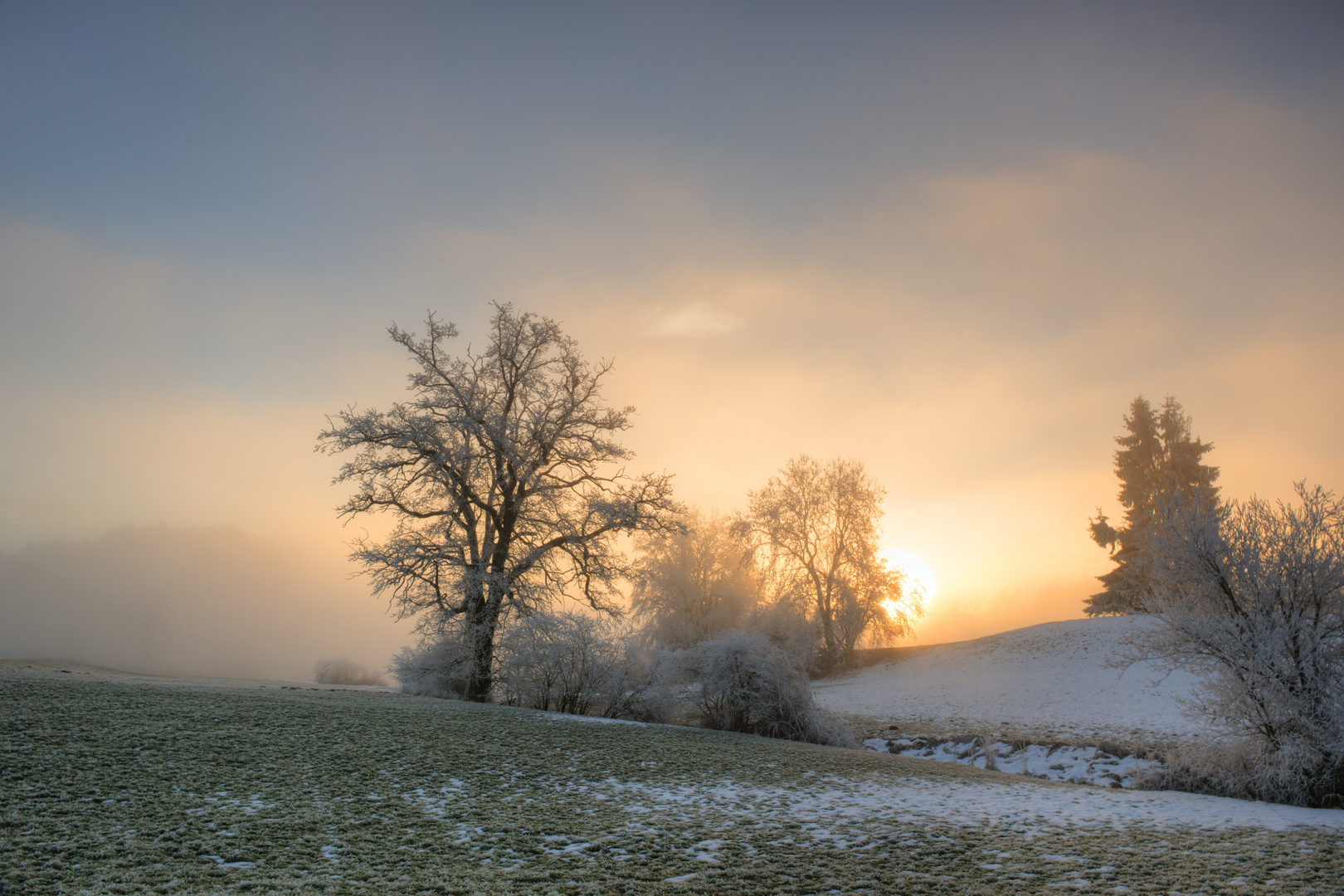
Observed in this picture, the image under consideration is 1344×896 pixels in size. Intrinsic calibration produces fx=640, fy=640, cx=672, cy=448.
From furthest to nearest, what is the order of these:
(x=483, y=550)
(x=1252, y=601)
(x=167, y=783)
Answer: (x=483, y=550)
(x=1252, y=601)
(x=167, y=783)

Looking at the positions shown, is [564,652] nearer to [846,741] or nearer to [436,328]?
[846,741]

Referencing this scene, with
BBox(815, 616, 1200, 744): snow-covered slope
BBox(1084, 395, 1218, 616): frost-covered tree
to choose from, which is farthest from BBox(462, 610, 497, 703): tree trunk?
BBox(1084, 395, 1218, 616): frost-covered tree

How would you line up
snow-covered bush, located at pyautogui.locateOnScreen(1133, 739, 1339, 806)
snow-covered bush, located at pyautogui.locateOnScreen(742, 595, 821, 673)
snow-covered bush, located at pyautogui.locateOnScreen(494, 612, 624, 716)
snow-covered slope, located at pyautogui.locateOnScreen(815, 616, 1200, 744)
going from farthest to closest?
snow-covered bush, located at pyautogui.locateOnScreen(742, 595, 821, 673), snow-covered slope, located at pyautogui.locateOnScreen(815, 616, 1200, 744), snow-covered bush, located at pyautogui.locateOnScreen(494, 612, 624, 716), snow-covered bush, located at pyautogui.locateOnScreen(1133, 739, 1339, 806)

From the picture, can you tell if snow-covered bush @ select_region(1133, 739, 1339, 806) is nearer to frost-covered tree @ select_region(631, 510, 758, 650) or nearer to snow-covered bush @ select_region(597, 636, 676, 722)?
snow-covered bush @ select_region(597, 636, 676, 722)

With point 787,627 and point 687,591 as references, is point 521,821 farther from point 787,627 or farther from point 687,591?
point 687,591

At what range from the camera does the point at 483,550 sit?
54.5ft

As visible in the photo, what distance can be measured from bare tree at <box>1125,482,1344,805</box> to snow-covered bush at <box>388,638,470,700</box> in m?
14.0

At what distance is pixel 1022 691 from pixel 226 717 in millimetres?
25075

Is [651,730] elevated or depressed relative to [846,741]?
elevated

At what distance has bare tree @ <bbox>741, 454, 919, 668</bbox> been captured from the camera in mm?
38125

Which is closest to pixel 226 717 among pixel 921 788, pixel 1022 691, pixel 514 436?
pixel 921 788

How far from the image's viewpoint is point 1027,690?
2391 centimetres

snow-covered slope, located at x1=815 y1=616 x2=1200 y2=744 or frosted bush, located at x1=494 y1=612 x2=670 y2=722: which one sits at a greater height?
frosted bush, located at x1=494 y1=612 x2=670 y2=722

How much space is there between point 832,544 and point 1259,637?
30271mm
